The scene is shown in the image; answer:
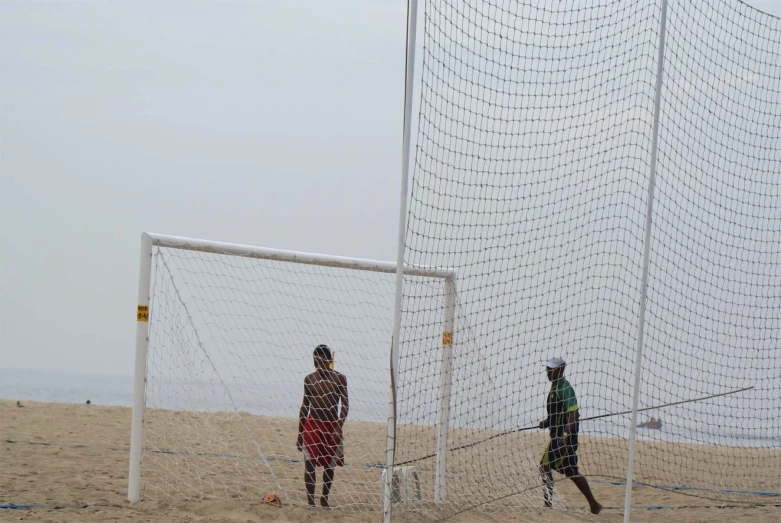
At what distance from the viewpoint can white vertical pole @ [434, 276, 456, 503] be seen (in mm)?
7301

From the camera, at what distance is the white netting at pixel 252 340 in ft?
22.8

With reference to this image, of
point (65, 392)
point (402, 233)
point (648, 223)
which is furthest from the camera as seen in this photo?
point (65, 392)

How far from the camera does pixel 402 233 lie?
5.65 metres

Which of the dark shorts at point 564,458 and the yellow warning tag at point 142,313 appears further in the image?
the dark shorts at point 564,458

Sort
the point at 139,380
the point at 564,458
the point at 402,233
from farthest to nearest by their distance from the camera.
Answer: the point at 564,458 < the point at 139,380 < the point at 402,233

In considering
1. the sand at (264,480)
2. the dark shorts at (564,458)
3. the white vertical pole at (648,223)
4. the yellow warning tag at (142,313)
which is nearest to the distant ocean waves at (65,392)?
the sand at (264,480)

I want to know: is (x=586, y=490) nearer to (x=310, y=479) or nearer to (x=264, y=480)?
(x=310, y=479)

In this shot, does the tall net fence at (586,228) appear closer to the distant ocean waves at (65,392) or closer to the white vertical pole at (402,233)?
the white vertical pole at (402,233)

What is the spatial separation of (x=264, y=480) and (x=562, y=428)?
3.32 metres

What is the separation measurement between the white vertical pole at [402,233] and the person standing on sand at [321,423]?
148cm

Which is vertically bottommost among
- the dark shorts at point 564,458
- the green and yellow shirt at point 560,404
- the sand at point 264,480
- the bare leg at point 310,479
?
the sand at point 264,480

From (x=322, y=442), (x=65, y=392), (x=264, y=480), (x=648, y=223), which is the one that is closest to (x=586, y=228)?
(x=648, y=223)

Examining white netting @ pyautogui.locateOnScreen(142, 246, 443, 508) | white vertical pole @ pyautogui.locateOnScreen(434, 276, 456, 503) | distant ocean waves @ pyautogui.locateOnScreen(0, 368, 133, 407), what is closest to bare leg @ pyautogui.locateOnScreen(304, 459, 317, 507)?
white netting @ pyautogui.locateOnScreen(142, 246, 443, 508)

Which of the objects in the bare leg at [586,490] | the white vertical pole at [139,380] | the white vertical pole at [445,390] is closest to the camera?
the white vertical pole at [139,380]
